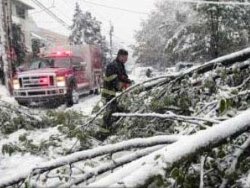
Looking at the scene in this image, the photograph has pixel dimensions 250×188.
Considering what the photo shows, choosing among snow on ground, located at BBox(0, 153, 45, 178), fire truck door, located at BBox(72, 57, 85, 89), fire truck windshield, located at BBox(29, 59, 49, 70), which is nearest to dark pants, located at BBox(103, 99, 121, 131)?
snow on ground, located at BBox(0, 153, 45, 178)

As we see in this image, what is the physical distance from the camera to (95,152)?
269cm

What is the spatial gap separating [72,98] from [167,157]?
57.8 feet

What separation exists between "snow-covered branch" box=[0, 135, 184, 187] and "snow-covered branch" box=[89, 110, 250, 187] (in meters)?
0.24

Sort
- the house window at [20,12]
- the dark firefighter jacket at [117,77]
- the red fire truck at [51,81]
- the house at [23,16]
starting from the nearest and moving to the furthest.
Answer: the dark firefighter jacket at [117,77] < the red fire truck at [51,81] < the house at [23,16] < the house window at [20,12]

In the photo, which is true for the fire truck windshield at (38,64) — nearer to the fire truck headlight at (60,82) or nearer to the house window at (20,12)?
the fire truck headlight at (60,82)

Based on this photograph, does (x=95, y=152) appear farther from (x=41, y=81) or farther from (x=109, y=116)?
(x=41, y=81)

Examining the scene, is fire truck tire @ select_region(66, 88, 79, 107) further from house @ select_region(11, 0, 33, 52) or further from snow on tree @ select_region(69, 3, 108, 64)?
snow on tree @ select_region(69, 3, 108, 64)

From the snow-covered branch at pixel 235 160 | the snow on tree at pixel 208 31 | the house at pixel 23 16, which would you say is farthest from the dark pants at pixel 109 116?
the house at pixel 23 16

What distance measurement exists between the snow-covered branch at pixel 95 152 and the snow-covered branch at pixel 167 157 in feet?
0.79

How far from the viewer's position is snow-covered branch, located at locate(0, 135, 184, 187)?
251cm

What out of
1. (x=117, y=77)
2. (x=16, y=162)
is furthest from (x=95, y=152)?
(x=117, y=77)

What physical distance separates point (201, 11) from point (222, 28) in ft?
6.59

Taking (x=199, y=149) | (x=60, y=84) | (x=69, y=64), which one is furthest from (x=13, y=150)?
(x=69, y=64)

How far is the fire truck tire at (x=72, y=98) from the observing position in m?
19.4
